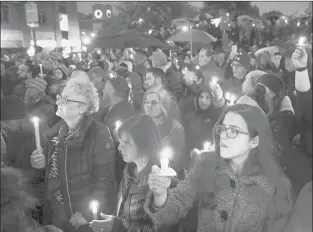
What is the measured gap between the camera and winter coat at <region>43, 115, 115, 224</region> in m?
2.83

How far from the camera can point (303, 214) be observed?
137 cm

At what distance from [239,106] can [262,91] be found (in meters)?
2.21

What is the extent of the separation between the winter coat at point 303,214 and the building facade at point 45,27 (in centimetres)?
2540

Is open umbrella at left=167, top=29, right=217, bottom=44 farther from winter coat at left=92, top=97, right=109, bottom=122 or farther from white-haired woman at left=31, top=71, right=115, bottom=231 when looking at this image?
white-haired woman at left=31, top=71, right=115, bottom=231

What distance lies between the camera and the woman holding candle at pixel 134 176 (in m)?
2.46

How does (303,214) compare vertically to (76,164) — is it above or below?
above

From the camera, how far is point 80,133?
112 inches

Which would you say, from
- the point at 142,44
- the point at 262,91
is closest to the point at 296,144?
the point at 262,91

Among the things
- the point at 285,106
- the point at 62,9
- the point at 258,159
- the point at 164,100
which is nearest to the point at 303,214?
the point at 258,159

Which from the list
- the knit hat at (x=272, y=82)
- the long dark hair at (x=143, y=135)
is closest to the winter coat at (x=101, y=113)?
the long dark hair at (x=143, y=135)

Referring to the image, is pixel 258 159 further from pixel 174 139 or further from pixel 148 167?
pixel 174 139

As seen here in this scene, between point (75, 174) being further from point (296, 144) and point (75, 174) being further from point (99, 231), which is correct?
point (296, 144)

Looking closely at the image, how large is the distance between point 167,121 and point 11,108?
1803mm

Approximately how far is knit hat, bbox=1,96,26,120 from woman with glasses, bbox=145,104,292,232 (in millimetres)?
1139
